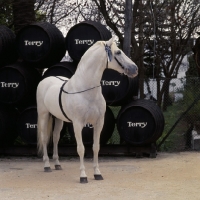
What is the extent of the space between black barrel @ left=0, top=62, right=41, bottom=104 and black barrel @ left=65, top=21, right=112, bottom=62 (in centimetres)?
97

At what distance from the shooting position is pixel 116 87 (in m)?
11.1

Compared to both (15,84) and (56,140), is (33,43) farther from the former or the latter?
(56,140)

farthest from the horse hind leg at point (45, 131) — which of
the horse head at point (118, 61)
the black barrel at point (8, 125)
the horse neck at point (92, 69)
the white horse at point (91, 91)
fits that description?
the horse head at point (118, 61)

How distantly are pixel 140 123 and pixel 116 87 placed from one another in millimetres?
794

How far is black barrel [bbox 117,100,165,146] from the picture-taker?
435 inches

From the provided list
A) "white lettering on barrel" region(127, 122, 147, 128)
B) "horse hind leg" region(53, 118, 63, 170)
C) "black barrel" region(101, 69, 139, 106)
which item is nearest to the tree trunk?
"black barrel" region(101, 69, 139, 106)

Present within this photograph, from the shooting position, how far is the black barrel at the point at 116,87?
11094mm

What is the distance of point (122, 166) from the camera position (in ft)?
34.2

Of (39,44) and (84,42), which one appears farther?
(39,44)

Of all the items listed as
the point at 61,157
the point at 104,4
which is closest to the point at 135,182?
the point at 61,157

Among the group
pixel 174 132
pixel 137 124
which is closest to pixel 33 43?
pixel 137 124

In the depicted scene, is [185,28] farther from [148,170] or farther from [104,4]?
[148,170]

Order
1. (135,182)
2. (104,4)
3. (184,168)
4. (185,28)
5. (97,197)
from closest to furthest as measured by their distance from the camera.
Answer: (97,197) < (135,182) < (184,168) < (104,4) < (185,28)

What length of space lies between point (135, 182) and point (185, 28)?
13796 millimetres
